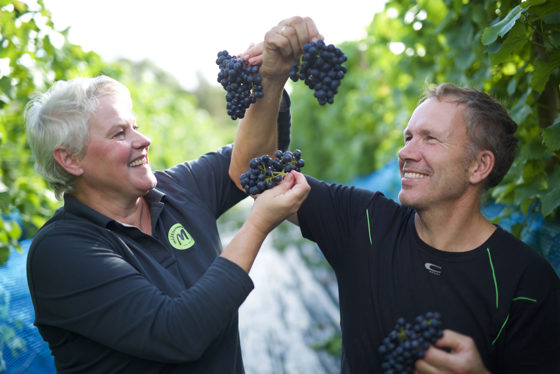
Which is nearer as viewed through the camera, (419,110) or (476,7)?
(419,110)

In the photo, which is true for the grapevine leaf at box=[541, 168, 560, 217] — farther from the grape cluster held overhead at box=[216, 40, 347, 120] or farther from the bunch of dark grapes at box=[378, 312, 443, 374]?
the grape cluster held overhead at box=[216, 40, 347, 120]

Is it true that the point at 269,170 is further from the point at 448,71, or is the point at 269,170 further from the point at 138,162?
the point at 448,71

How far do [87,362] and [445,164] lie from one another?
1.61 meters

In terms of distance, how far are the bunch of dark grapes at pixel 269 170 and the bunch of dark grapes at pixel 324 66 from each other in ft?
0.74

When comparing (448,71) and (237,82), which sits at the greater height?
(448,71)

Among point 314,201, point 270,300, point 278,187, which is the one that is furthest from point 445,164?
point 270,300

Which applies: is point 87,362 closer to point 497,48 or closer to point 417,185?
point 417,185

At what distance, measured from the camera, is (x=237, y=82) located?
1.76m

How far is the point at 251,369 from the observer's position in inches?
190

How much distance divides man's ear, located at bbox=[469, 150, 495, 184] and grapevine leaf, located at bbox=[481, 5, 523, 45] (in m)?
0.48

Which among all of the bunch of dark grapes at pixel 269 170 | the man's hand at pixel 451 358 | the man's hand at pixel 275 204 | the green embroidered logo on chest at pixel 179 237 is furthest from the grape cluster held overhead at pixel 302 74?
the man's hand at pixel 451 358

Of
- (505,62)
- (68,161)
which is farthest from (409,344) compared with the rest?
(505,62)

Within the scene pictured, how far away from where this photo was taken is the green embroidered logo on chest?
6.34ft

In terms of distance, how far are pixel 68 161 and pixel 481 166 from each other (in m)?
1.75
